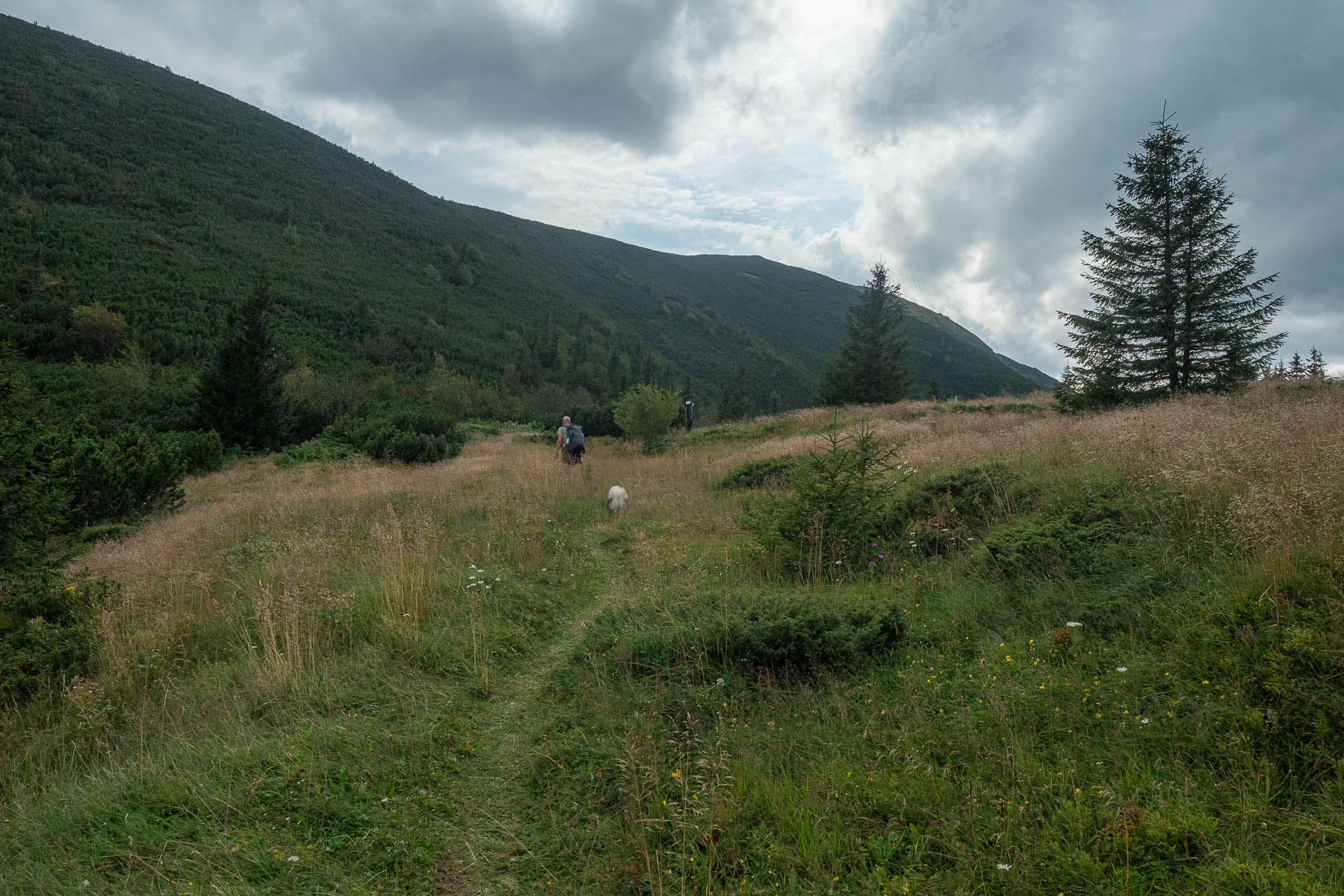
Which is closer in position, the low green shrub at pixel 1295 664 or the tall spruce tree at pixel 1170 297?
the low green shrub at pixel 1295 664

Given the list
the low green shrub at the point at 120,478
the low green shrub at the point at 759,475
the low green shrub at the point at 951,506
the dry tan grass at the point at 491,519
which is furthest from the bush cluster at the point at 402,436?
the low green shrub at the point at 951,506

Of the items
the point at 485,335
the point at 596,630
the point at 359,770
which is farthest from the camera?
the point at 485,335

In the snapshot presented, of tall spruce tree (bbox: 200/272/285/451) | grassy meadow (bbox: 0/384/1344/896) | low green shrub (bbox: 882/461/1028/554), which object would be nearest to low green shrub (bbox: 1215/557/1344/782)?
grassy meadow (bbox: 0/384/1344/896)

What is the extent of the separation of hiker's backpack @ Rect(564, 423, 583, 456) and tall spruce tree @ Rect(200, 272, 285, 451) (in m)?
15.6

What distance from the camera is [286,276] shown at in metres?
63.4

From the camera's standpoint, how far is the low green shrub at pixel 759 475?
10.9 metres

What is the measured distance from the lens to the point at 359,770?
3.40 m

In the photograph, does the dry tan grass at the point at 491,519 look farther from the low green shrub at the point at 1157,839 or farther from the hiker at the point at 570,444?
the low green shrub at the point at 1157,839

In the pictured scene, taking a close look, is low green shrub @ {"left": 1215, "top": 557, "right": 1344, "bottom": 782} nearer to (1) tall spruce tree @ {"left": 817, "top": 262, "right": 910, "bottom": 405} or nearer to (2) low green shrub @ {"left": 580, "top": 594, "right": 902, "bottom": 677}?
(2) low green shrub @ {"left": 580, "top": 594, "right": 902, "bottom": 677}

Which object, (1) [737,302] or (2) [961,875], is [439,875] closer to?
(2) [961,875]

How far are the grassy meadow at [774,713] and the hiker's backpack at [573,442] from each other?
7.90 meters

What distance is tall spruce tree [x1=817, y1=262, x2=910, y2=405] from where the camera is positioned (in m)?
33.9

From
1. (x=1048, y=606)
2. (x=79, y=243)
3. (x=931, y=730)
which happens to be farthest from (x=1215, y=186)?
(x=79, y=243)

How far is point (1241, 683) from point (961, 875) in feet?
5.71
